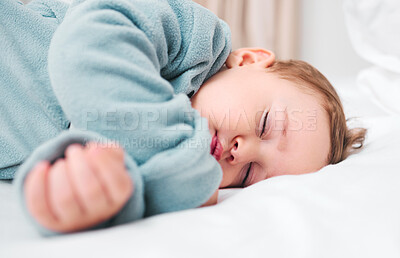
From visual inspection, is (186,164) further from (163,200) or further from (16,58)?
(16,58)

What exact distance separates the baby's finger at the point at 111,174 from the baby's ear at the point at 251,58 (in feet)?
2.11

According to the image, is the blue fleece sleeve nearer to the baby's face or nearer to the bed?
the bed

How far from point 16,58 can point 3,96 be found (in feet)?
0.30

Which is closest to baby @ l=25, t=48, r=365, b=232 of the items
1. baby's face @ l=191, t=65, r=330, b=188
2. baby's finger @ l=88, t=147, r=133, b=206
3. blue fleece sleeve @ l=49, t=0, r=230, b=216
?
baby's face @ l=191, t=65, r=330, b=188

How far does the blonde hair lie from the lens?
3.07ft

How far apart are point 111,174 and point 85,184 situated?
0.03 metres

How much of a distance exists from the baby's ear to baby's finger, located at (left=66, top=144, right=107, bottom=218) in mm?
674

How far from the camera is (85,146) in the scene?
0.54m

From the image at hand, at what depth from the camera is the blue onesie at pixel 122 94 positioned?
0.59 metres

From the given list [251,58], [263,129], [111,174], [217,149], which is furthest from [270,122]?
[111,174]

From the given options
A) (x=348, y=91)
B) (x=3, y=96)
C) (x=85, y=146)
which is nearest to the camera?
(x=85, y=146)

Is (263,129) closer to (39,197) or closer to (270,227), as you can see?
(270,227)

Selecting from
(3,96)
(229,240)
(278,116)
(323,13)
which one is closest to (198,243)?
(229,240)

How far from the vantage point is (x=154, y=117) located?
630 mm
